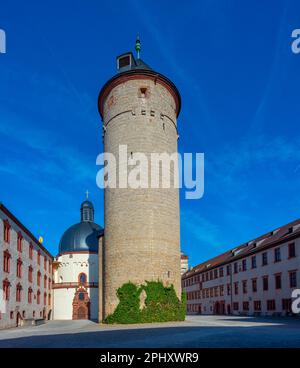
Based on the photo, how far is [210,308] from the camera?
57.7 meters

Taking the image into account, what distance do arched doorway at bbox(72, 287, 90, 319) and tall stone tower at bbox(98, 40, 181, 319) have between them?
2111cm

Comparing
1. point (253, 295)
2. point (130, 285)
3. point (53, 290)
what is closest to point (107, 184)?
point (130, 285)

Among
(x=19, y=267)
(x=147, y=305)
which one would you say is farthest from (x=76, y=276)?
(x=147, y=305)

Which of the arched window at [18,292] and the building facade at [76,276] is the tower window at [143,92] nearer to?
the arched window at [18,292]

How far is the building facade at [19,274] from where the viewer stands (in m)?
28.2

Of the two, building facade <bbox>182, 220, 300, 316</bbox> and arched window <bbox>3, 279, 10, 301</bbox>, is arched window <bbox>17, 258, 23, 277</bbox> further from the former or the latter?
building facade <bbox>182, 220, 300, 316</bbox>

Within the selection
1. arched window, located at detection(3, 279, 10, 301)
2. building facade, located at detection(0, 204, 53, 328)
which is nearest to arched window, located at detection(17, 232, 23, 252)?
building facade, located at detection(0, 204, 53, 328)

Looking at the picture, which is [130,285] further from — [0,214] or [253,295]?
[253,295]

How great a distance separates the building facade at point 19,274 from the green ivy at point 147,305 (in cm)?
818

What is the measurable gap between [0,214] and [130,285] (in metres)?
10.9

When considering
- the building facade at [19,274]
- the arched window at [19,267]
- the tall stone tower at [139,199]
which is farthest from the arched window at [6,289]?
the tall stone tower at [139,199]

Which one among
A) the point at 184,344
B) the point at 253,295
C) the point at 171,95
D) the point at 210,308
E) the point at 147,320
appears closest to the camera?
the point at 184,344

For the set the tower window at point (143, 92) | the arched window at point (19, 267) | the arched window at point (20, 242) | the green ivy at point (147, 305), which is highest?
the tower window at point (143, 92)

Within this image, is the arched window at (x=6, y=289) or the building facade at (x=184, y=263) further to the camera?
the building facade at (x=184, y=263)
